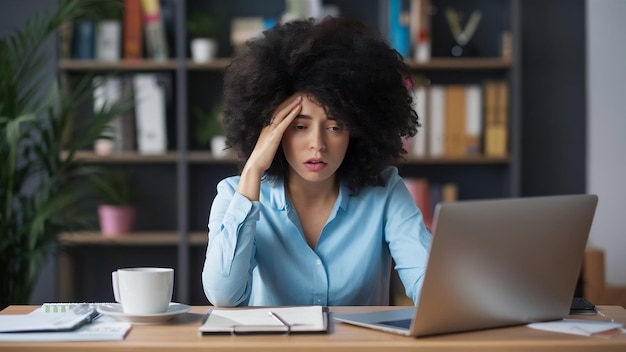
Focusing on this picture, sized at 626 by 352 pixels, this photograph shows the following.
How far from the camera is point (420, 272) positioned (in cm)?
181

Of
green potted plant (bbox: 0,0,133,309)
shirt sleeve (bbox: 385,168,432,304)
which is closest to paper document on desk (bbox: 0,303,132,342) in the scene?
shirt sleeve (bbox: 385,168,432,304)

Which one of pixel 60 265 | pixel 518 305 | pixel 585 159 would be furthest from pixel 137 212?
pixel 518 305

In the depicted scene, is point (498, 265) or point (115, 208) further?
point (115, 208)

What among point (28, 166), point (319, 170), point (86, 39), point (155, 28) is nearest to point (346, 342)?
point (319, 170)

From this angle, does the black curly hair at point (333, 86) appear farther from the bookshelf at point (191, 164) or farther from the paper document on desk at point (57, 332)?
the bookshelf at point (191, 164)

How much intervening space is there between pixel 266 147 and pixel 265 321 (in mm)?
574

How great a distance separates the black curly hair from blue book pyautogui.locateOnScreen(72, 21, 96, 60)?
2.06 m

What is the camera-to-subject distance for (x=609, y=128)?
3.87m

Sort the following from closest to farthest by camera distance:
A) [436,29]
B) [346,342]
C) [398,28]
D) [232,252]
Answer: [346,342], [232,252], [398,28], [436,29]

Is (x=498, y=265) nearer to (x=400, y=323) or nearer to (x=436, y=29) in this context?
(x=400, y=323)

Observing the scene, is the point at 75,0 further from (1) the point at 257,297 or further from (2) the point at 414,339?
(2) the point at 414,339

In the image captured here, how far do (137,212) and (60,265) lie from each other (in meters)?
0.43

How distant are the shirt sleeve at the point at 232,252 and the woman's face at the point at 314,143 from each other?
15 cm

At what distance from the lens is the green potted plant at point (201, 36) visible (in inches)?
149
